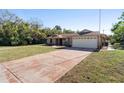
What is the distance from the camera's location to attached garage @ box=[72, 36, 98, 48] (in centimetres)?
2089

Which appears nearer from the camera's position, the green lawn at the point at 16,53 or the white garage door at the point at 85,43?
the green lawn at the point at 16,53

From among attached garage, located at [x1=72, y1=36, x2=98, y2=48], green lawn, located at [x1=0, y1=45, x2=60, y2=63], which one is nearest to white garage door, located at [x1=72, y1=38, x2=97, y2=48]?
attached garage, located at [x1=72, y1=36, x2=98, y2=48]

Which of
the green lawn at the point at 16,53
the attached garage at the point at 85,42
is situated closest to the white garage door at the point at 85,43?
the attached garage at the point at 85,42

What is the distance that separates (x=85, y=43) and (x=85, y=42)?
0.48ft

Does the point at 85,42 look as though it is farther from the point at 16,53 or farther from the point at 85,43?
the point at 16,53

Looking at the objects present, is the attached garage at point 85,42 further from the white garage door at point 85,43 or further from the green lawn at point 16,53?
the green lawn at point 16,53

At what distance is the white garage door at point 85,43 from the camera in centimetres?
2092

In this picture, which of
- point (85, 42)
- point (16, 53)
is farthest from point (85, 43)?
point (16, 53)

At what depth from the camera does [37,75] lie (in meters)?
6.58

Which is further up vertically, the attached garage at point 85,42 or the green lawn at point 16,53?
the attached garage at point 85,42

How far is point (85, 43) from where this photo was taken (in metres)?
21.8
